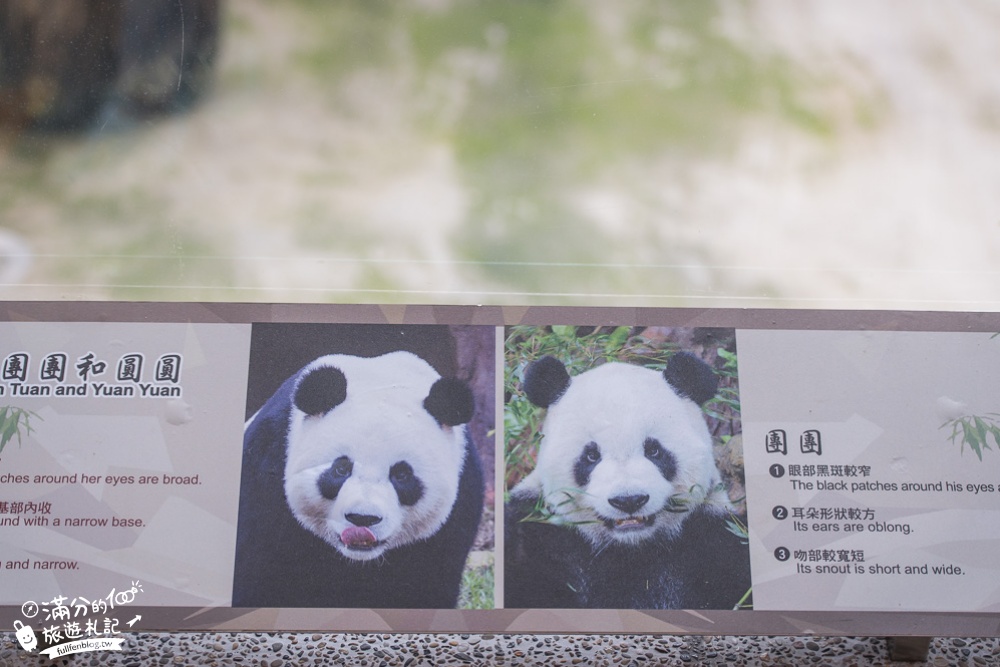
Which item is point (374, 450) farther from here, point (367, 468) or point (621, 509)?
point (621, 509)

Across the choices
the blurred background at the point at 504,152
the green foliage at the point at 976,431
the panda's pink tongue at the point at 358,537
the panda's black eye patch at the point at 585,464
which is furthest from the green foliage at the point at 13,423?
the green foliage at the point at 976,431

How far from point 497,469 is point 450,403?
0.14 m

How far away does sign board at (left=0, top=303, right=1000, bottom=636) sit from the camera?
130 centimetres

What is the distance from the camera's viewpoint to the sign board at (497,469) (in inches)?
51.3

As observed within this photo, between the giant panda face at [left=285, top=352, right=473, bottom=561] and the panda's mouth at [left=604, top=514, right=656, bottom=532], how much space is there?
0.87 ft

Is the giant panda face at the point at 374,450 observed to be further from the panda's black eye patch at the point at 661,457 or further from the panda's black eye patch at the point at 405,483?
the panda's black eye patch at the point at 661,457

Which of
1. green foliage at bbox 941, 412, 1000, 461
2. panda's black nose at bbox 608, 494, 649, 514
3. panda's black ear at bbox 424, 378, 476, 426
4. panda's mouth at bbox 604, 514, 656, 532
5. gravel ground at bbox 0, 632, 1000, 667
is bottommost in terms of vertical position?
gravel ground at bbox 0, 632, 1000, 667

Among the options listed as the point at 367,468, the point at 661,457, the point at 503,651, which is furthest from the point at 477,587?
the point at 661,457

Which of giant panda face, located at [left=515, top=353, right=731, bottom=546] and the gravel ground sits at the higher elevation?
giant panda face, located at [left=515, top=353, right=731, bottom=546]

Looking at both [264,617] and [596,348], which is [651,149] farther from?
[264,617]

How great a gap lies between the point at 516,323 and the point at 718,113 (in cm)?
77

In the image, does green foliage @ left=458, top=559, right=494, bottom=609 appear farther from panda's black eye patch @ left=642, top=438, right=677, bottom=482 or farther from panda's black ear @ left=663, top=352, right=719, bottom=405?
panda's black ear @ left=663, top=352, right=719, bottom=405

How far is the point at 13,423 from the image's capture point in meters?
1.36

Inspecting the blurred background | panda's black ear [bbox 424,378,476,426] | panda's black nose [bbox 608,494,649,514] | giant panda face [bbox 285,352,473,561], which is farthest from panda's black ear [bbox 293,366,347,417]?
panda's black nose [bbox 608,494,649,514]
